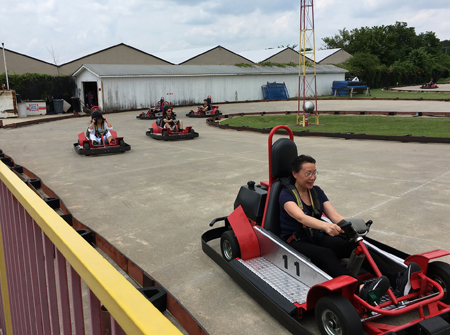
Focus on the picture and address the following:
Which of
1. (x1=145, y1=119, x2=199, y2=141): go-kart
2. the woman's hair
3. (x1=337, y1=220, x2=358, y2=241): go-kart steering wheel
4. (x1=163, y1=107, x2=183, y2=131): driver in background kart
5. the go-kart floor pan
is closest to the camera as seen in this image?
(x1=337, y1=220, x2=358, y2=241): go-kart steering wheel

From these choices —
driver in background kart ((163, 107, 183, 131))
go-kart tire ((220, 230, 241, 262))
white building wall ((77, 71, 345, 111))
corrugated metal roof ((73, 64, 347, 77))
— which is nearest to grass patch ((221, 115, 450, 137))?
driver in background kart ((163, 107, 183, 131))

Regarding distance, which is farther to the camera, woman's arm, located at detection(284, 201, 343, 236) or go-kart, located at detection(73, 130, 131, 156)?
go-kart, located at detection(73, 130, 131, 156)

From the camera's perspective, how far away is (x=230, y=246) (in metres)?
3.41

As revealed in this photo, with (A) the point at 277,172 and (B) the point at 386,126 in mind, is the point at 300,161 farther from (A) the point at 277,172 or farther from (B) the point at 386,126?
(B) the point at 386,126

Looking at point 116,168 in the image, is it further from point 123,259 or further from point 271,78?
point 271,78

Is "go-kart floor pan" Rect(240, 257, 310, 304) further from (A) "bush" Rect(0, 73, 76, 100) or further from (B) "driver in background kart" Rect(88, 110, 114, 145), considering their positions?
(A) "bush" Rect(0, 73, 76, 100)

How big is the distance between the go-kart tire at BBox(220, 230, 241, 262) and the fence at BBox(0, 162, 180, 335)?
5.79 feet

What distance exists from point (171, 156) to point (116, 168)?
5.22 ft

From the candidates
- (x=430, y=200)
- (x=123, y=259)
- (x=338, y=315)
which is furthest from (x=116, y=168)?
(x=338, y=315)

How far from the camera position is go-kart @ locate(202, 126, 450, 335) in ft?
7.50

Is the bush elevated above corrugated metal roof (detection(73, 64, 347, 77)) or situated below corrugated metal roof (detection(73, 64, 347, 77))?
below

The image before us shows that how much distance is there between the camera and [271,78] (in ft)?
107

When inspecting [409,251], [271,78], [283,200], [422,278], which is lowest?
[409,251]

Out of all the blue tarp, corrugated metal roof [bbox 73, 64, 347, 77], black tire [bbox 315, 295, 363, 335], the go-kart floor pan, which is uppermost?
corrugated metal roof [bbox 73, 64, 347, 77]
